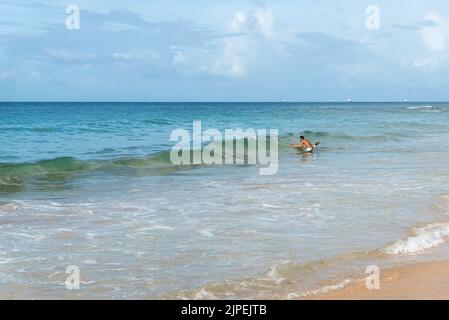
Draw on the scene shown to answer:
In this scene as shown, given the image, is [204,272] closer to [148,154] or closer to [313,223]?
[313,223]

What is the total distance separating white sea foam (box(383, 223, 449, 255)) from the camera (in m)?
7.65

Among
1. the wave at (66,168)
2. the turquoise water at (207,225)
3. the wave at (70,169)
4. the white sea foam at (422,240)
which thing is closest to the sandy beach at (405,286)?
the turquoise water at (207,225)

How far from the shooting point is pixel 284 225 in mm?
9062

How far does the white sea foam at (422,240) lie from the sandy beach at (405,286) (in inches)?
30.3

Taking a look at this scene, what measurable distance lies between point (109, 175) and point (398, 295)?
38.8ft

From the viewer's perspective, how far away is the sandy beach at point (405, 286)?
5.88 metres

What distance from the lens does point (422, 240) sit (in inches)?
317

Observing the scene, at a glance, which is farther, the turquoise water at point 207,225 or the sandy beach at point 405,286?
the turquoise water at point 207,225

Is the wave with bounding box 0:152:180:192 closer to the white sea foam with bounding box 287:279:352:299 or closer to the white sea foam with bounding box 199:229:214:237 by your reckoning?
the white sea foam with bounding box 199:229:214:237

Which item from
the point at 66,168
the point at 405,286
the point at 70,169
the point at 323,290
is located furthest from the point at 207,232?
the point at 66,168

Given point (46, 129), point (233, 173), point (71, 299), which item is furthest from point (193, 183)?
point (46, 129)

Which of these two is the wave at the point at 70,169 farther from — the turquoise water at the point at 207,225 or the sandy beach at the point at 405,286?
the sandy beach at the point at 405,286

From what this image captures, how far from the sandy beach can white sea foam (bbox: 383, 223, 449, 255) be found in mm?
771
